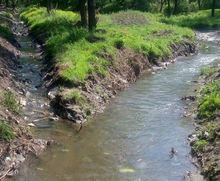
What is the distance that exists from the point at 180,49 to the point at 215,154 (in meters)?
19.2

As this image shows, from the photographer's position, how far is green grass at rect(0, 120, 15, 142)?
1022cm

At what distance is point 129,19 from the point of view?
36719 mm

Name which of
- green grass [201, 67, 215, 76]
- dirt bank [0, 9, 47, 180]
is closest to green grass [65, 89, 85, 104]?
dirt bank [0, 9, 47, 180]

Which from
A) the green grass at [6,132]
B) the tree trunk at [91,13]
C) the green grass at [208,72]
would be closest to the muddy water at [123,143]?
the green grass at [6,132]

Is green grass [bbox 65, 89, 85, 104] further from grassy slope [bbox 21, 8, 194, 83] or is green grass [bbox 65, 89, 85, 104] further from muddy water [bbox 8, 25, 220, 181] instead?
grassy slope [bbox 21, 8, 194, 83]

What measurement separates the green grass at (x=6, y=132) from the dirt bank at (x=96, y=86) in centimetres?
320

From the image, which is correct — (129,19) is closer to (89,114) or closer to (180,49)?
(180,49)

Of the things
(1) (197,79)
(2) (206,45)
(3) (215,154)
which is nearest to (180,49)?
(2) (206,45)

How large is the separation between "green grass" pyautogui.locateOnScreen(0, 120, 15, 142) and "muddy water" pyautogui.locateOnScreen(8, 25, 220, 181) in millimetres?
915

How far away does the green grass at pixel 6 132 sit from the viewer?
1022 cm

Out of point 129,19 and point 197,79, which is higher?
point 129,19

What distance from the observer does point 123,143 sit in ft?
38.6

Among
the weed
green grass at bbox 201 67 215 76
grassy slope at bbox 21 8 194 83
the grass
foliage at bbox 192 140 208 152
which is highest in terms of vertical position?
grassy slope at bbox 21 8 194 83

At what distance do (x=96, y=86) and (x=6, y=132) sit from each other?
6612mm
